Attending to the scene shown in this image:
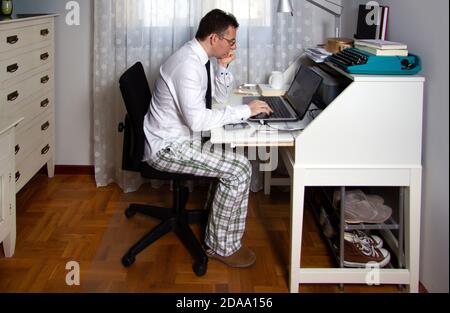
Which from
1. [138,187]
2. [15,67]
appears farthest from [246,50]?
[15,67]

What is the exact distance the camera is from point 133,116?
2314 mm

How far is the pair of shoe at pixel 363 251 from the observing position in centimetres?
223

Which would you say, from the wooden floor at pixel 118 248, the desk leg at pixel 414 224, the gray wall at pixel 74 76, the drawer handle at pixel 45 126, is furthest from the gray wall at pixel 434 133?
the drawer handle at pixel 45 126

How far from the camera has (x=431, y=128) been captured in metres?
2.06

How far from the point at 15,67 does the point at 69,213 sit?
89 centimetres

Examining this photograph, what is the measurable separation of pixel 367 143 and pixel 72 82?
2.22 m

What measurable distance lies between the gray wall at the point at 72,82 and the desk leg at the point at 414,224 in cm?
229

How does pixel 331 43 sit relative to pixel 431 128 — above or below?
above

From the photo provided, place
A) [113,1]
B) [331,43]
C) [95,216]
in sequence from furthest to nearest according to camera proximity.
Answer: [113,1] < [95,216] < [331,43]

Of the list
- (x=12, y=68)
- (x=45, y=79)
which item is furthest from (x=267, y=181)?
(x=12, y=68)

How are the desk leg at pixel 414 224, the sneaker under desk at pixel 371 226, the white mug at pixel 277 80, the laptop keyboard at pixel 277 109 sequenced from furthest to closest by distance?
the white mug at pixel 277 80, the laptop keyboard at pixel 277 109, the sneaker under desk at pixel 371 226, the desk leg at pixel 414 224

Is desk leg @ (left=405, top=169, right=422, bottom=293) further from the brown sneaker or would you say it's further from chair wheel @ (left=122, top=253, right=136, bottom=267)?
chair wheel @ (left=122, top=253, right=136, bottom=267)

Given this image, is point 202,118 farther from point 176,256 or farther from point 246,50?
point 246,50

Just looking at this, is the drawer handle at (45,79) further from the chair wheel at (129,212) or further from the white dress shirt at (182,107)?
the white dress shirt at (182,107)
